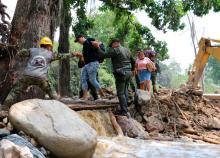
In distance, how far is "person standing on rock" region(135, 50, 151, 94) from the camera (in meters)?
11.7

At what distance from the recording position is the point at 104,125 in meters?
9.63

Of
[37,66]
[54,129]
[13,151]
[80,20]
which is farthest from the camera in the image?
[80,20]

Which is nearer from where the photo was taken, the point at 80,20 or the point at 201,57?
the point at 201,57

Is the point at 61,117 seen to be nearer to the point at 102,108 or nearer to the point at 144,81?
the point at 102,108

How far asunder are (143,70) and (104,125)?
9.01 feet

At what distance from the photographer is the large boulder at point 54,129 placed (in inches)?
239

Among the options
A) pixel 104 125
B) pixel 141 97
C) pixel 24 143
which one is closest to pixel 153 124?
pixel 141 97

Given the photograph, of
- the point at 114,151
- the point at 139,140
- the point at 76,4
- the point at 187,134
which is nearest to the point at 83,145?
the point at 114,151

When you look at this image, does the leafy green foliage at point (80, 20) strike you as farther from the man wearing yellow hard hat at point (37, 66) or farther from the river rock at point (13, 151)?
the river rock at point (13, 151)

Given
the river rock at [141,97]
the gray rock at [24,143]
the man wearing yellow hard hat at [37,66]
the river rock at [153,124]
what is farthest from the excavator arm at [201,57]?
the gray rock at [24,143]

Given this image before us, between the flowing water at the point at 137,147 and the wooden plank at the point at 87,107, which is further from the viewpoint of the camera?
the wooden plank at the point at 87,107

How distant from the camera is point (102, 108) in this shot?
10.2m

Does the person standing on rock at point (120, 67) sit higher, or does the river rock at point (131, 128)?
the person standing on rock at point (120, 67)

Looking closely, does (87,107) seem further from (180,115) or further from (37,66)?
(180,115)
